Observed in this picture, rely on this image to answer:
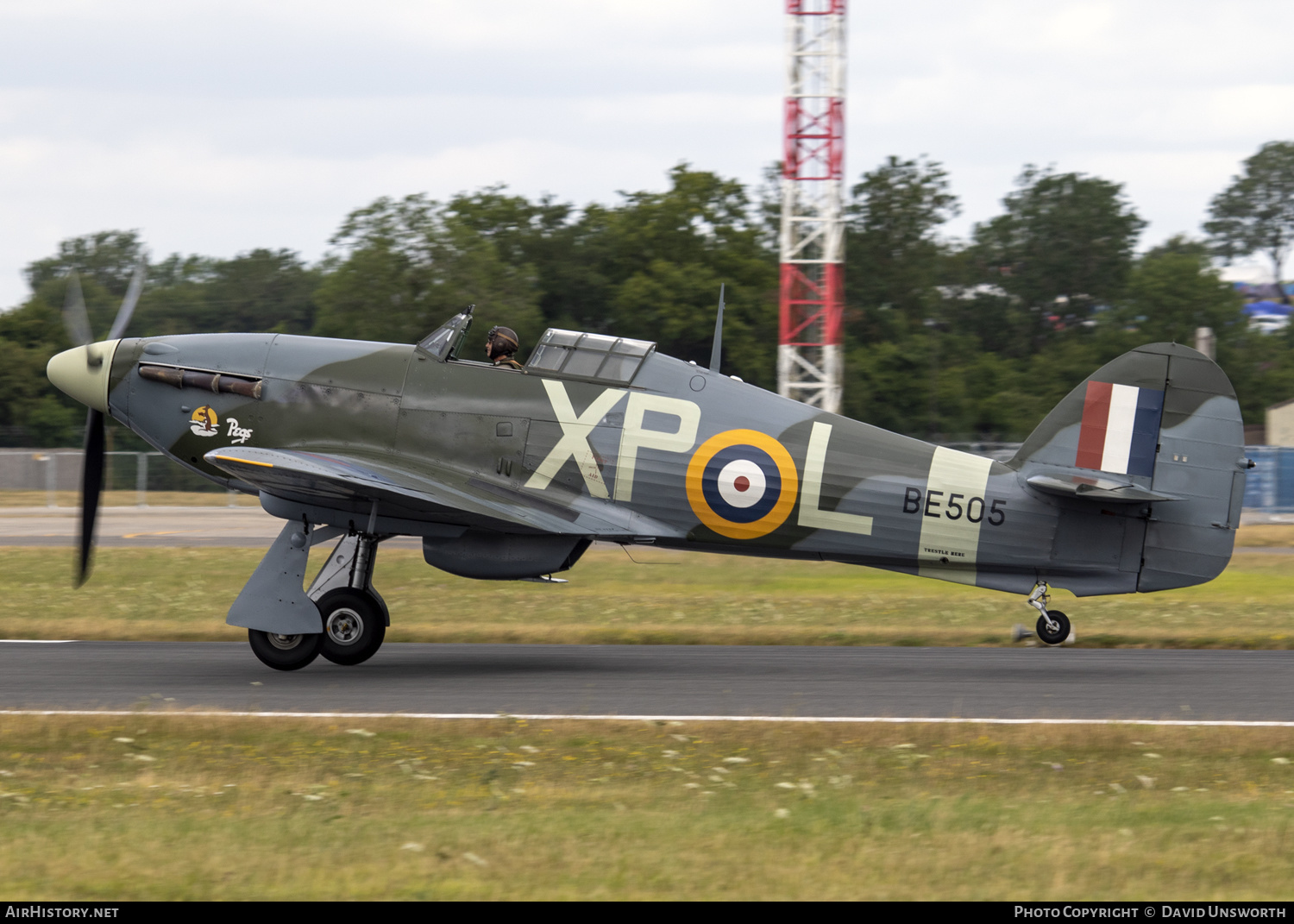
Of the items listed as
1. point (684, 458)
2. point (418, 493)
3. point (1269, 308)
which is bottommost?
point (418, 493)

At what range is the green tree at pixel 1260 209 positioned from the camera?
93.8 m

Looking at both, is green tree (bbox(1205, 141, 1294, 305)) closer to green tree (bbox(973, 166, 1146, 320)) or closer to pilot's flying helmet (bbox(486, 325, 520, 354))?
green tree (bbox(973, 166, 1146, 320))

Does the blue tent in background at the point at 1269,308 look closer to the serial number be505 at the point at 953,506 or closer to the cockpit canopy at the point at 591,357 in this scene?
the serial number be505 at the point at 953,506

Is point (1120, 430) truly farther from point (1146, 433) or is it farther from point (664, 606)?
point (664, 606)

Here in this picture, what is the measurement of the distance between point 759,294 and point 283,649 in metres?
50.1

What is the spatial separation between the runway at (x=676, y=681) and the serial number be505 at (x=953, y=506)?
1385mm

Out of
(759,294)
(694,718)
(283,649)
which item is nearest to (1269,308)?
(759,294)

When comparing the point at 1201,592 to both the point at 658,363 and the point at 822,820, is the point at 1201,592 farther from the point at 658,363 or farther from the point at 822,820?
the point at 822,820

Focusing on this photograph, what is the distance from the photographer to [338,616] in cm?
1225

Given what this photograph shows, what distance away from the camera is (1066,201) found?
76062mm

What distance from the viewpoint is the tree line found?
52688 millimetres

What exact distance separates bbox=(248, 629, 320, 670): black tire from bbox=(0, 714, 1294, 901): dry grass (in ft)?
8.77

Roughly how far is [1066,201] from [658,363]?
69.2 metres

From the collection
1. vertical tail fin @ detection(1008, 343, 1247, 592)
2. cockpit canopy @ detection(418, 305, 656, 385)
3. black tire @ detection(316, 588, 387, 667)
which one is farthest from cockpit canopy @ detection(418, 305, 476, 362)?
vertical tail fin @ detection(1008, 343, 1247, 592)
